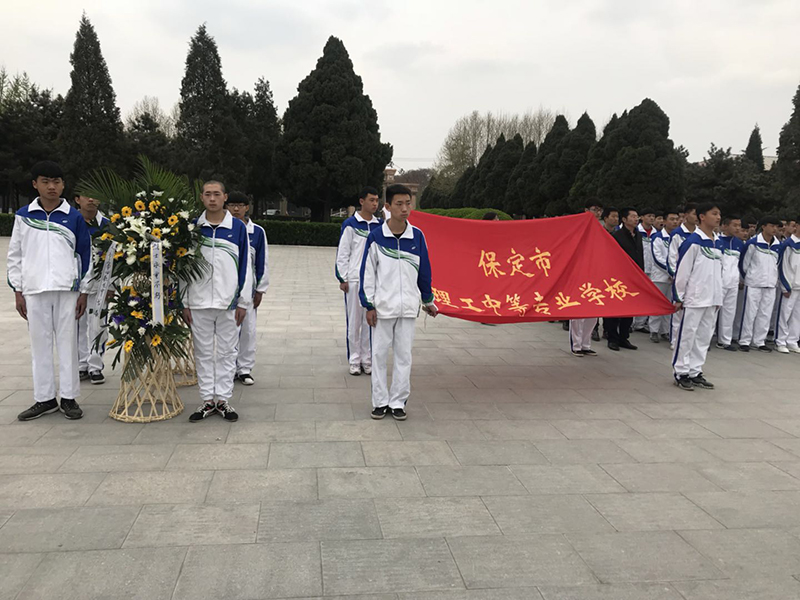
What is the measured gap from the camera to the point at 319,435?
13.7 ft

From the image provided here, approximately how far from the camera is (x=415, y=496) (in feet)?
10.7

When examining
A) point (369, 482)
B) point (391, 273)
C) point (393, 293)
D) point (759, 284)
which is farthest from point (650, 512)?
point (759, 284)

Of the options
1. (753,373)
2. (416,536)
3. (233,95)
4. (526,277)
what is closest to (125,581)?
(416,536)

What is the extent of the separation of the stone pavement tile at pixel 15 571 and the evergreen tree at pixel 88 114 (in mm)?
30646

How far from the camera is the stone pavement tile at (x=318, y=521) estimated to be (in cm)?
281

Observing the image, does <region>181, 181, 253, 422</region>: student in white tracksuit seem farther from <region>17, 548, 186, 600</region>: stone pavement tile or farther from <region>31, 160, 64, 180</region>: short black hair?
<region>17, 548, 186, 600</region>: stone pavement tile

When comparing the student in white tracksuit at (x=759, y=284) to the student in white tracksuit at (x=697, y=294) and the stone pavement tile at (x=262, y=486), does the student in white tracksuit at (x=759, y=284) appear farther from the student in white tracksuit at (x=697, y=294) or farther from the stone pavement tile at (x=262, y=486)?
the stone pavement tile at (x=262, y=486)

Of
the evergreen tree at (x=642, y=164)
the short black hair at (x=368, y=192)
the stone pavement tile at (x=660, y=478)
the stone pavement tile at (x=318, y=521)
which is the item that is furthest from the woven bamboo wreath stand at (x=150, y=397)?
the evergreen tree at (x=642, y=164)

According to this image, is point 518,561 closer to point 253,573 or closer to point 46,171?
point 253,573

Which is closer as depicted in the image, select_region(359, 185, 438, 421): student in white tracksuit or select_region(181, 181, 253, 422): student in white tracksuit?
select_region(181, 181, 253, 422): student in white tracksuit

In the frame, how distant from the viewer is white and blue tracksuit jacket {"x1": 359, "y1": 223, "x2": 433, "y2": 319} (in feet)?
14.8

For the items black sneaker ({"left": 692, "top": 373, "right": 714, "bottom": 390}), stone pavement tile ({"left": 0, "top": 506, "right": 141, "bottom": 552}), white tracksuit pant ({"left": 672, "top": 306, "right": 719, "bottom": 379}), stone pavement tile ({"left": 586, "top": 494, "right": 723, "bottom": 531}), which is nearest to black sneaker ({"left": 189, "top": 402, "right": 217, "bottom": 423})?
stone pavement tile ({"left": 0, "top": 506, "right": 141, "bottom": 552})

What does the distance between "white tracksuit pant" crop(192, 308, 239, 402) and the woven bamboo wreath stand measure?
29 centimetres

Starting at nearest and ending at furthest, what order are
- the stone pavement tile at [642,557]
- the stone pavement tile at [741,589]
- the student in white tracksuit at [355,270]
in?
the stone pavement tile at [741,589]
the stone pavement tile at [642,557]
the student in white tracksuit at [355,270]
